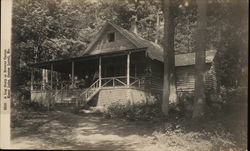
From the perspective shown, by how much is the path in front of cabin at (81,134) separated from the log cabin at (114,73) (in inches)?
147

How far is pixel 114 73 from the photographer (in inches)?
917

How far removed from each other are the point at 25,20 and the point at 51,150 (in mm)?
11079

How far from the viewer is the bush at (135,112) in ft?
48.2

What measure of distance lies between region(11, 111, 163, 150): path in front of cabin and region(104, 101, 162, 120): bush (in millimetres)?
485

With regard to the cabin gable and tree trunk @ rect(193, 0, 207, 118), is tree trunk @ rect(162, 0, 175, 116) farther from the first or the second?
the cabin gable

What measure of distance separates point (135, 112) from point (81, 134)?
3.84m

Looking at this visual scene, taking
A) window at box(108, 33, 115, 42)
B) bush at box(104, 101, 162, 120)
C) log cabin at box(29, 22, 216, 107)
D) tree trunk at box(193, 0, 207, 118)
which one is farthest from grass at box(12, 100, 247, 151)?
window at box(108, 33, 115, 42)

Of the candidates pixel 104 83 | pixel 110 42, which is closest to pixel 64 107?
pixel 104 83

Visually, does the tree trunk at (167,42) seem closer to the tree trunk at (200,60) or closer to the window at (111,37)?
the tree trunk at (200,60)

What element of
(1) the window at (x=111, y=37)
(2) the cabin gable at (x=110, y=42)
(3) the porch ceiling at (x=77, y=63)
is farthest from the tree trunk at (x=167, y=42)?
(1) the window at (x=111, y=37)

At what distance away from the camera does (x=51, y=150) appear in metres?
9.12

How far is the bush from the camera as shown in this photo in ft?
48.2

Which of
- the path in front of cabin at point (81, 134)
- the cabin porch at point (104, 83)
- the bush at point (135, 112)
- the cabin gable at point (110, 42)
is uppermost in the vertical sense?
the cabin gable at point (110, 42)

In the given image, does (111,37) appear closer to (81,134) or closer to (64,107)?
(64,107)
